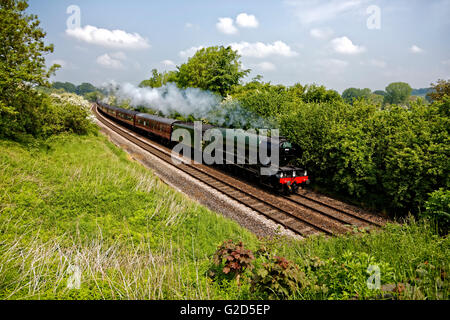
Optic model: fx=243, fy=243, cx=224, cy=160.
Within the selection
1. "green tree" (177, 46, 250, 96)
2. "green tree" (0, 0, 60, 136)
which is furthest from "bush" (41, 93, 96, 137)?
"green tree" (177, 46, 250, 96)

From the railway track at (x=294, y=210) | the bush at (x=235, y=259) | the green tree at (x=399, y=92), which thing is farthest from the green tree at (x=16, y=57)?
the green tree at (x=399, y=92)

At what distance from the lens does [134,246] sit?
6738mm

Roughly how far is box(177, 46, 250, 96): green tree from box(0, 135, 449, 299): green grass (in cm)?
2130

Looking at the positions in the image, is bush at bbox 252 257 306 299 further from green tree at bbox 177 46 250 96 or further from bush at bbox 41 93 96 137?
green tree at bbox 177 46 250 96

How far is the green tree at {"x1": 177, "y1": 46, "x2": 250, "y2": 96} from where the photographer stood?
31391 millimetres

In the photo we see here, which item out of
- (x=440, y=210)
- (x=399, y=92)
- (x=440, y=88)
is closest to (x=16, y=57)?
(x=440, y=210)

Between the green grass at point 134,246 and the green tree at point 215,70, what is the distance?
21.3 m

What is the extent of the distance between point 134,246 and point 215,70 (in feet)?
95.3

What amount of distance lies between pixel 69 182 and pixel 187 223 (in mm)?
5272

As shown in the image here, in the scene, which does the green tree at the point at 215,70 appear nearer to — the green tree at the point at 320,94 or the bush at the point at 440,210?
the green tree at the point at 320,94

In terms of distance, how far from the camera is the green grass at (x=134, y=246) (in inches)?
161

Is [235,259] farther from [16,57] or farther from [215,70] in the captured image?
[215,70]
